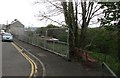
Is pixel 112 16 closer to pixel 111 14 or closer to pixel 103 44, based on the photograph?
pixel 111 14

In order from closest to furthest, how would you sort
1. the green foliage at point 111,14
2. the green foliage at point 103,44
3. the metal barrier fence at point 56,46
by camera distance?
1. the green foliage at point 111,14
2. the green foliage at point 103,44
3. the metal barrier fence at point 56,46

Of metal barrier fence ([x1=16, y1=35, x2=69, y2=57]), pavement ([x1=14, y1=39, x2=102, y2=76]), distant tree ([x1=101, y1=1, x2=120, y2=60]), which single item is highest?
distant tree ([x1=101, y1=1, x2=120, y2=60])

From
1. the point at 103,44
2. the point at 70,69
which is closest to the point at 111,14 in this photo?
the point at 70,69

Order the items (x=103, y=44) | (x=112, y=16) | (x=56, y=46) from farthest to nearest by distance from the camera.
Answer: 1. (x=103, y=44)
2. (x=56, y=46)
3. (x=112, y=16)

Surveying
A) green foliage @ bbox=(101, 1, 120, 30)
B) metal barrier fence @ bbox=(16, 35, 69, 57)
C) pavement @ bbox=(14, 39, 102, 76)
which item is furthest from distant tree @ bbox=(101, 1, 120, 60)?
metal barrier fence @ bbox=(16, 35, 69, 57)

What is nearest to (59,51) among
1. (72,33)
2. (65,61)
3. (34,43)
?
(72,33)

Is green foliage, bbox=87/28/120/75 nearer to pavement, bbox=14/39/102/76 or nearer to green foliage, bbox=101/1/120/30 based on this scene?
pavement, bbox=14/39/102/76

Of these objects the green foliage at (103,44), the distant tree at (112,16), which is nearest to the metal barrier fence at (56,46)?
the green foliage at (103,44)

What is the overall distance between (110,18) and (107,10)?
468 mm

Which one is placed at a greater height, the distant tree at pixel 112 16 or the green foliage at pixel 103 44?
the distant tree at pixel 112 16

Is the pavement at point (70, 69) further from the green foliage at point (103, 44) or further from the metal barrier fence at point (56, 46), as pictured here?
the green foliage at point (103, 44)

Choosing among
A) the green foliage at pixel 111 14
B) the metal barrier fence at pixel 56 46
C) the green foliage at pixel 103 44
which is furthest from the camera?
the metal barrier fence at pixel 56 46

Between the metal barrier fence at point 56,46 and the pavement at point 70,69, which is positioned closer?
the pavement at point 70,69

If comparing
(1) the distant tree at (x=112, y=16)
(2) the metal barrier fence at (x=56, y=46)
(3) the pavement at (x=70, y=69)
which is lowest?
(3) the pavement at (x=70, y=69)
